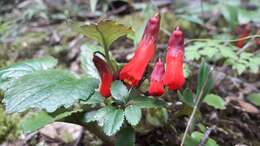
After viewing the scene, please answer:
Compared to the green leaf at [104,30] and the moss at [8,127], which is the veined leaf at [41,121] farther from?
the moss at [8,127]

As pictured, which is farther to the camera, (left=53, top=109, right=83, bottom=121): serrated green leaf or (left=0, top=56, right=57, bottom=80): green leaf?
(left=0, top=56, right=57, bottom=80): green leaf

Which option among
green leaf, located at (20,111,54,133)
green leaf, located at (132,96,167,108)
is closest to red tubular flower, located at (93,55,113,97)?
green leaf, located at (132,96,167,108)

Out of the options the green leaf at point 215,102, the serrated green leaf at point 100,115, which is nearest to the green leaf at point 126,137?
the serrated green leaf at point 100,115

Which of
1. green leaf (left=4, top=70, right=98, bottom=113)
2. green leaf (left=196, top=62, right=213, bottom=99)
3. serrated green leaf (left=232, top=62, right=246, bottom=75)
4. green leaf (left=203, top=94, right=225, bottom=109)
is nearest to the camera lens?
green leaf (left=4, top=70, right=98, bottom=113)

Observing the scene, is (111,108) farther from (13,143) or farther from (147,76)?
(13,143)

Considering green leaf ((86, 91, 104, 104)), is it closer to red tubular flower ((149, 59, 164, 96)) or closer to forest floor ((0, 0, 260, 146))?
red tubular flower ((149, 59, 164, 96))

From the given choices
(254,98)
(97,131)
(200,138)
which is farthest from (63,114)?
(254,98)
